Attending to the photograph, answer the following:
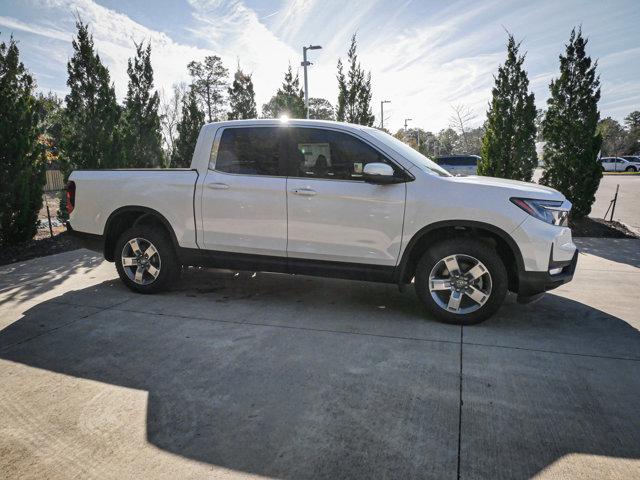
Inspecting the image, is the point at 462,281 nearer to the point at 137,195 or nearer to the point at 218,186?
the point at 218,186

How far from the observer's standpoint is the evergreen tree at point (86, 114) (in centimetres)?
954

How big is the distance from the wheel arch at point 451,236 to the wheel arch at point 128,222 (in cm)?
261

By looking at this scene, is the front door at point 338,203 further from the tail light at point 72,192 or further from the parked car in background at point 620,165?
the parked car in background at point 620,165

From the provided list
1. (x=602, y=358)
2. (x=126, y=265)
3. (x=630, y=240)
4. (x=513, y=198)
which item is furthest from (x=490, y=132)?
(x=126, y=265)

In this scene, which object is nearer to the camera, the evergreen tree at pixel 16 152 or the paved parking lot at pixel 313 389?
the paved parking lot at pixel 313 389

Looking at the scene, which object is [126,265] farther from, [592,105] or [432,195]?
[592,105]

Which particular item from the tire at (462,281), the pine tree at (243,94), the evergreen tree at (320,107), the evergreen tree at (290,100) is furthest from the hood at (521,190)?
the evergreen tree at (320,107)

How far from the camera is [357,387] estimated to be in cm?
280

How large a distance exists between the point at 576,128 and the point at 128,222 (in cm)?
998

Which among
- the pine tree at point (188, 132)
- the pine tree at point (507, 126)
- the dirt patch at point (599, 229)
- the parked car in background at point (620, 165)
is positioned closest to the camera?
the dirt patch at point (599, 229)

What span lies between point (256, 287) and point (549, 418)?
353 centimetres

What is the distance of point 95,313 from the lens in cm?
429

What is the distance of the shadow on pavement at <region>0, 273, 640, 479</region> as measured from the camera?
217cm

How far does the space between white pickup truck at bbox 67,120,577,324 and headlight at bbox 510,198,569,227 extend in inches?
0.4
